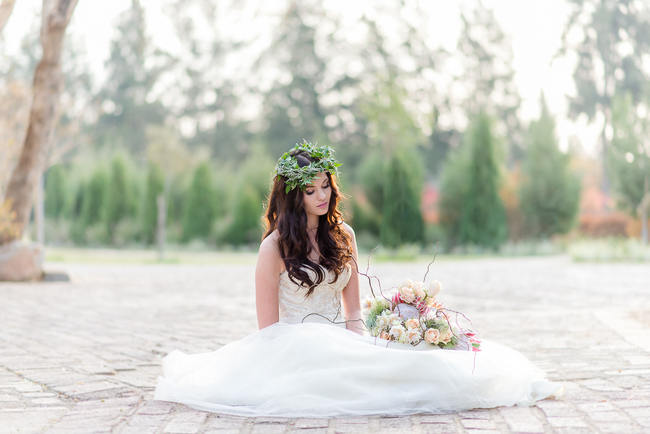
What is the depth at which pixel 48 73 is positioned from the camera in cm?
1345

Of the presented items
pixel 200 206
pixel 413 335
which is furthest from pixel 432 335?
pixel 200 206

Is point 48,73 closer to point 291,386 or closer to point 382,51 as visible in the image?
point 291,386

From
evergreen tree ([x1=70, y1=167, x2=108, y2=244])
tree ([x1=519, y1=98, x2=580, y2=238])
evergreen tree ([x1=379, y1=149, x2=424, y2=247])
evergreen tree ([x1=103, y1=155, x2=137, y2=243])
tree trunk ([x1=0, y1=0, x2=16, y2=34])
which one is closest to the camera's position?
tree trunk ([x1=0, y1=0, x2=16, y2=34])

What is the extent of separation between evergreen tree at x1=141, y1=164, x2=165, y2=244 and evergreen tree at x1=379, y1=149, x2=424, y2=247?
9.63m

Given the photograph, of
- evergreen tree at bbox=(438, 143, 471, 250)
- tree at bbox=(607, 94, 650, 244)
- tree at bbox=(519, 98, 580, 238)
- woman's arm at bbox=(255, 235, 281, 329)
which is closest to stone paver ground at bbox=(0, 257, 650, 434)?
woman's arm at bbox=(255, 235, 281, 329)

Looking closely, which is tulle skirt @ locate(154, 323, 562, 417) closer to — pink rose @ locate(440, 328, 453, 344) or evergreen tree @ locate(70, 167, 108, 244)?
pink rose @ locate(440, 328, 453, 344)

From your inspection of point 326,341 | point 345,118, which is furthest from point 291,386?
point 345,118

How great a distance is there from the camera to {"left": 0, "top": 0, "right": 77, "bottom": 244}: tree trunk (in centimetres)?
1334

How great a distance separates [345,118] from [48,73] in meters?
23.0

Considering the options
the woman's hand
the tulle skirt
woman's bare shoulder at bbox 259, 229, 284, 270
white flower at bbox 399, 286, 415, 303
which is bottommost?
the tulle skirt

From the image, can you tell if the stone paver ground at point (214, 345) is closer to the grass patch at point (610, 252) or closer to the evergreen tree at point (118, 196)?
the grass patch at point (610, 252)

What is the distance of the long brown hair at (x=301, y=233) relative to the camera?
429 centimetres

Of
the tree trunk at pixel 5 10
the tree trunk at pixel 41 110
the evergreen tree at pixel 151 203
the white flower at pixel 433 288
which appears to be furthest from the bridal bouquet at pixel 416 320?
the evergreen tree at pixel 151 203

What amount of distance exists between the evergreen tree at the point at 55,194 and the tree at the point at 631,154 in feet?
75.2
